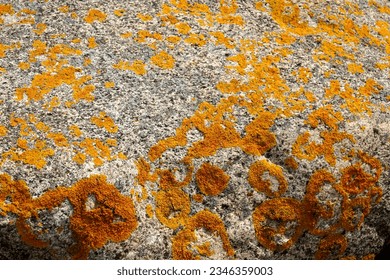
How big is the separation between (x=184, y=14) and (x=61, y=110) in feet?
4.31

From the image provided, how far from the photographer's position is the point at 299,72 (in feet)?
12.8

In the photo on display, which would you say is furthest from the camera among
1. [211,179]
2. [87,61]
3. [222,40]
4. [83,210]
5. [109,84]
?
[222,40]

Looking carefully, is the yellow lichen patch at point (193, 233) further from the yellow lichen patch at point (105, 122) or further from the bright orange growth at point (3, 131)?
the bright orange growth at point (3, 131)

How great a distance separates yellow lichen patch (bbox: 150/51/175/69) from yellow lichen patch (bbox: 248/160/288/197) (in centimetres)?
97

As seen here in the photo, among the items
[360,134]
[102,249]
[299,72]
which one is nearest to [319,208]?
[360,134]

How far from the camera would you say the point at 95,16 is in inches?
158

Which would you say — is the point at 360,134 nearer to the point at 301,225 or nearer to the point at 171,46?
the point at 301,225

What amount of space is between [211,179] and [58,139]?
1.00 metres

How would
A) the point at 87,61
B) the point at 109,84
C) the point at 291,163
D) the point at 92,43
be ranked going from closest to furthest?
the point at 291,163, the point at 109,84, the point at 87,61, the point at 92,43

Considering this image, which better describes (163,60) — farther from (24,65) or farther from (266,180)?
(266,180)

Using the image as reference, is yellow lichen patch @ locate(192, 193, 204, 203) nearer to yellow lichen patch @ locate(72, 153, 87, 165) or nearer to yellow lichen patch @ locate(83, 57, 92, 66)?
yellow lichen patch @ locate(72, 153, 87, 165)

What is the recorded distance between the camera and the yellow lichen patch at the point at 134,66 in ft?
12.2

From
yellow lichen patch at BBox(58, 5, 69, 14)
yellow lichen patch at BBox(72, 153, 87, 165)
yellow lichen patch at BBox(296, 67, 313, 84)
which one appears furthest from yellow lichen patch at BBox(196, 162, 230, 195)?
yellow lichen patch at BBox(58, 5, 69, 14)

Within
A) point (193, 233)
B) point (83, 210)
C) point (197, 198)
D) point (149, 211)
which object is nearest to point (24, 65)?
point (83, 210)
